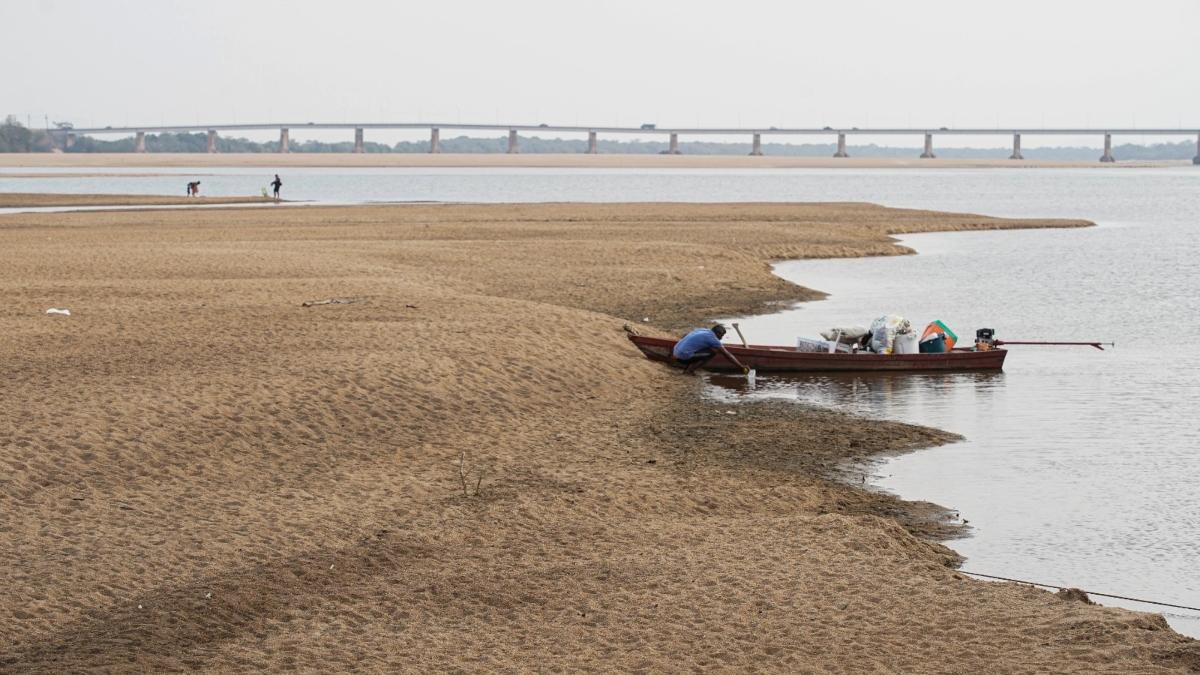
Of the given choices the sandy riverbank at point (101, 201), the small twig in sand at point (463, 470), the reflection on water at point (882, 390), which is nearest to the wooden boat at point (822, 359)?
the reflection on water at point (882, 390)

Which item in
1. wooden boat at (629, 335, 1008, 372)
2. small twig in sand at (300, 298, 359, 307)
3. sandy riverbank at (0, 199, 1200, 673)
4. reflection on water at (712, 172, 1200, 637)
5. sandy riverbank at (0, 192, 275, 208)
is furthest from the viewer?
sandy riverbank at (0, 192, 275, 208)

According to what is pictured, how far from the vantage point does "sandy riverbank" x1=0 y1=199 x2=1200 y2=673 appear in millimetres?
10102

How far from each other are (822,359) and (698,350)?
2016mm

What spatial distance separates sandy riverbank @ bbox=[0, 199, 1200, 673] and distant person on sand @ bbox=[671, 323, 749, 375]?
365 mm

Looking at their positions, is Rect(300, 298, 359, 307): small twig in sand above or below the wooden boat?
above

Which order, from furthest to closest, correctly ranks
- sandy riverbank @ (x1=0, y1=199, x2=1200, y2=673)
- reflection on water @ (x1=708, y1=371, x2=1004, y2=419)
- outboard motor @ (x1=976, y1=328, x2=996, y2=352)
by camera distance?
1. outboard motor @ (x1=976, y1=328, x2=996, y2=352)
2. reflection on water @ (x1=708, y1=371, x2=1004, y2=419)
3. sandy riverbank @ (x1=0, y1=199, x2=1200, y2=673)

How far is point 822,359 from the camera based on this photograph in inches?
927

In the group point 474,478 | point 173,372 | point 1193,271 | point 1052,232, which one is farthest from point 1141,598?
point 1052,232

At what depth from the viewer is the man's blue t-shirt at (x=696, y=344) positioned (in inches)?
918

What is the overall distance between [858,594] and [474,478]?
5.08 m

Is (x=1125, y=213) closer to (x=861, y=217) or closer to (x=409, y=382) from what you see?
(x=861, y=217)

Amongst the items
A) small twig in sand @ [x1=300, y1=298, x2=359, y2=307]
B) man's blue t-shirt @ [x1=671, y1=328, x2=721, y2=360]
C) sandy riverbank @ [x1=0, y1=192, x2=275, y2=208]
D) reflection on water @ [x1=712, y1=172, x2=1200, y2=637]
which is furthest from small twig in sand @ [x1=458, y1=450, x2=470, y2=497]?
sandy riverbank @ [x1=0, y1=192, x2=275, y2=208]

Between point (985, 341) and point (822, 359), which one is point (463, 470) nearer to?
point (822, 359)

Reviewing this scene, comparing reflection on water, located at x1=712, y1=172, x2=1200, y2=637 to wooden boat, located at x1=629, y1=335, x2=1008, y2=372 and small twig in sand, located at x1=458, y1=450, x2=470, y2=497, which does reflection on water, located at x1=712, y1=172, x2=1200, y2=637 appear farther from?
small twig in sand, located at x1=458, y1=450, x2=470, y2=497
